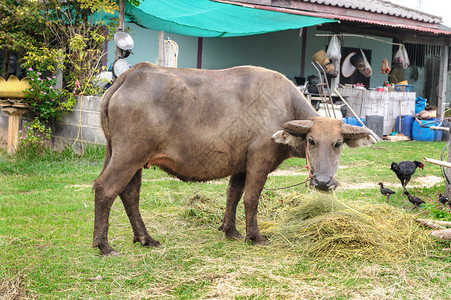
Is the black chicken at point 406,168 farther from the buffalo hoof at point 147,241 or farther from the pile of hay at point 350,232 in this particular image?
the buffalo hoof at point 147,241

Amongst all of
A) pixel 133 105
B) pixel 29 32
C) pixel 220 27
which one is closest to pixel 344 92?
pixel 220 27

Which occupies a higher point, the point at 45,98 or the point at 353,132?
the point at 45,98

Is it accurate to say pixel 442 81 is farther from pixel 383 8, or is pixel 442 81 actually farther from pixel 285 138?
pixel 285 138

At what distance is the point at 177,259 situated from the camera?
4.52 meters

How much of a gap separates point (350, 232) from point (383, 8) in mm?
14148

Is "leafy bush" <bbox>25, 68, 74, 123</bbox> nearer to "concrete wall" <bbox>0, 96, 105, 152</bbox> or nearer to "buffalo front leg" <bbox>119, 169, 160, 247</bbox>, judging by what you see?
"concrete wall" <bbox>0, 96, 105, 152</bbox>

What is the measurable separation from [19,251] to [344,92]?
38.1ft

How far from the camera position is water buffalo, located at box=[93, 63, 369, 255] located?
4.58 metres

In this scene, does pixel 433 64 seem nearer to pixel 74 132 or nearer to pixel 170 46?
pixel 170 46

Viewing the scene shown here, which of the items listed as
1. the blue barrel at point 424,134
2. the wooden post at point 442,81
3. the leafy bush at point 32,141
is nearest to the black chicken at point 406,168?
the leafy bush at point 32,141

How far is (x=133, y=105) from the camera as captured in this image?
4594 mm

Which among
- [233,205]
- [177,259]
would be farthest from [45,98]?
[177,259]


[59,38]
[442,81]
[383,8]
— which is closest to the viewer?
[59,38]

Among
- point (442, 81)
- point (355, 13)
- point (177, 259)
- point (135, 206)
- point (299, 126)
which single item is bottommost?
point (177, 259)
